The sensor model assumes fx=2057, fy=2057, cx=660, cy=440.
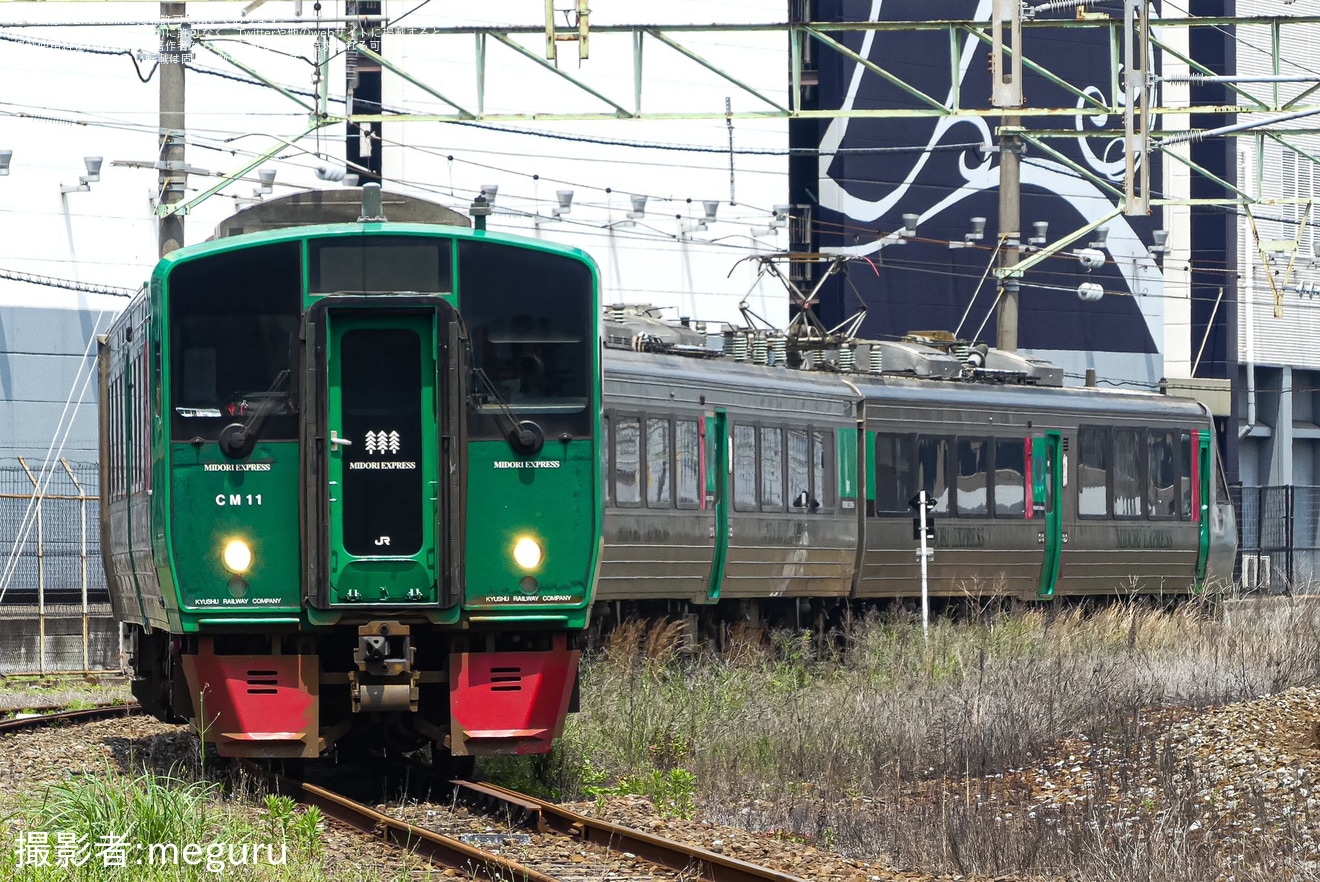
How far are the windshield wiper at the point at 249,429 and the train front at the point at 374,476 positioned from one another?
0.01 metres

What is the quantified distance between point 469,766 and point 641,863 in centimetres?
290

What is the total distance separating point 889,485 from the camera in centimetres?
2159

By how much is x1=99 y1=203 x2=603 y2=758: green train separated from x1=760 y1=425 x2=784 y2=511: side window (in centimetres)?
854

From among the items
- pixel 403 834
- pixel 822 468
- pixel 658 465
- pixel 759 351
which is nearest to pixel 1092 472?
pixel 822 468

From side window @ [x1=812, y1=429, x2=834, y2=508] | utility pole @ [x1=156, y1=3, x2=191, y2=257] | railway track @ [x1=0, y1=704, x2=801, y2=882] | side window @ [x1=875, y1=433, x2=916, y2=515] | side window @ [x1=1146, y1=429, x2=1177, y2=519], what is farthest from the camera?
side window @ [x1=1146, y1=429, x2=1177, y2=519]

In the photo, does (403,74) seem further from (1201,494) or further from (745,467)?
(1201,494)

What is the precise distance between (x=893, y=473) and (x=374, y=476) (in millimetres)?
11176

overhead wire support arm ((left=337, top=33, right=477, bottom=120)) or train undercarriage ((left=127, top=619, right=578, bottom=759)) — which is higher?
overhead wire support arm ((left=337, top=33, right=477, bottom=120))

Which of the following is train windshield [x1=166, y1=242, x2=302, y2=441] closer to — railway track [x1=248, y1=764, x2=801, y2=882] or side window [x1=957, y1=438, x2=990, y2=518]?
railway track [x1=248, y1=764, x2=801, y2=882]

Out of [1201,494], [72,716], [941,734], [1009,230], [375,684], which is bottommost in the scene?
[72,716]

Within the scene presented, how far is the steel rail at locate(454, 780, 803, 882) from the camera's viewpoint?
880cm

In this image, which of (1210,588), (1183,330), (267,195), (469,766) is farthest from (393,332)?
(1183,330)

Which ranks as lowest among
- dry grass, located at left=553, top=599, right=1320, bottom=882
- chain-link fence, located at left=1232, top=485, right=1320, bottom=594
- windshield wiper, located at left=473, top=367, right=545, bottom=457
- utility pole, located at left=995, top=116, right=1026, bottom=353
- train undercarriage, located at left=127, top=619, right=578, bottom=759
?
chain-link fence, located at left=1232, top=485, right=1320, bottom=594

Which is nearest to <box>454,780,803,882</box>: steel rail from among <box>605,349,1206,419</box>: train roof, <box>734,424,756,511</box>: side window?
<box>605,349,1206,419</box>: train roof
